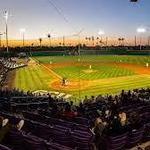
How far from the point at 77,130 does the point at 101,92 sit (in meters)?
23.4

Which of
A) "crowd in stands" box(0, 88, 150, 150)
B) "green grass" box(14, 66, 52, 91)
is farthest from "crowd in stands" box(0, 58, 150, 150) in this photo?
"green grass" box(14, 66, 52, 91)

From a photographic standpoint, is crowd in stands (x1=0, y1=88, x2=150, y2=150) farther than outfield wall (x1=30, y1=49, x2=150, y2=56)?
No

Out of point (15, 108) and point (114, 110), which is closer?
point (114, 110)

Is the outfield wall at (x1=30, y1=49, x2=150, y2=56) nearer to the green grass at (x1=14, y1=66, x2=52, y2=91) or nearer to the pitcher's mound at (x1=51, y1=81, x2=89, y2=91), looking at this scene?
the green grass at (x1=14, y1=66, x2=52, y2=91)

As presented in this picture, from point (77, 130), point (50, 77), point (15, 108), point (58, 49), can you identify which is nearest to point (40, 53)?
point (58, 49)

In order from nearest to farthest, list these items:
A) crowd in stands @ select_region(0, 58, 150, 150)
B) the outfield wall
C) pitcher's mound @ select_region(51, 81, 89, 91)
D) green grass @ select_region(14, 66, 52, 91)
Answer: crowd in stands @ select_region(0, 58, 150, 150) → pitcher's mound @ select_region(51, 81, 89, 91) → green grass @ select_region(14, 66, 52, 91) → the outfield wall

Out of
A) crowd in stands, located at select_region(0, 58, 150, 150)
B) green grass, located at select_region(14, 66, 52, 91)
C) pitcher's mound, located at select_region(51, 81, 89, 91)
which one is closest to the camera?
crowd in stands, located at select_region(0, 58, 150, 150)

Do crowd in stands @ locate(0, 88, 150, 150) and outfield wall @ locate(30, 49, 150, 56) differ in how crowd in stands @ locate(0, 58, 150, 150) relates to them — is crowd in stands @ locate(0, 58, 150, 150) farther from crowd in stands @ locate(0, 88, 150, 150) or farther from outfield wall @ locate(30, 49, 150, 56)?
outfield wall @ locate(30, 49, 150, 56)

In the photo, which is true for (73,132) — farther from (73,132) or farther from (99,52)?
(99,52)

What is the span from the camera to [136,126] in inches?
659

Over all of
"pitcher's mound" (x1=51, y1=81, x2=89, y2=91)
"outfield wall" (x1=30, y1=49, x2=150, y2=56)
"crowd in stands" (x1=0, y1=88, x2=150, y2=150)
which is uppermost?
"outfield wall" (x1=30, y1=49, x2=150, y2=56)

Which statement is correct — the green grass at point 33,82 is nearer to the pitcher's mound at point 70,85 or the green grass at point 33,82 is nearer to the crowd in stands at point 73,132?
the pitcher's mound at point 70,85

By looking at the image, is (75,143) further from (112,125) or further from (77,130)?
(112,125)

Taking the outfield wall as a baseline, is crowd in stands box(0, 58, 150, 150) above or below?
below
